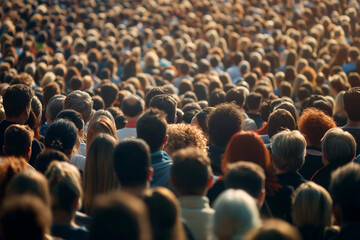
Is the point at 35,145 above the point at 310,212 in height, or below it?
below

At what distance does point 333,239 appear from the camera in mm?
3795

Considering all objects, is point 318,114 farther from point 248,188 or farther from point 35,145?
point 35,145

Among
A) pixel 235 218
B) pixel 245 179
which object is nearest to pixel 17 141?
pixel 245 179

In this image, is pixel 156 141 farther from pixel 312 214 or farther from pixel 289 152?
pixel 312 214

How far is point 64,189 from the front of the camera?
3.88m

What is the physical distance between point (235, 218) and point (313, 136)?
3184 mm

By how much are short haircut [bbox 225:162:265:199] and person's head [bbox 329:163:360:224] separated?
0.50m

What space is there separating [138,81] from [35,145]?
20.2ft

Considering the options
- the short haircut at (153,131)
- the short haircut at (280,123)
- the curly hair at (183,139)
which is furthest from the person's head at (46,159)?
the short haircut at (280,123)

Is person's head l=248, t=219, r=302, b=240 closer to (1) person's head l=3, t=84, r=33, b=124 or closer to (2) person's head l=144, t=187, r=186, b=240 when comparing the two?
(2) person's head l=144, t=187, r=186, b=240

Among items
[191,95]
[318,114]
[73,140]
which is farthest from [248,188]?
[191,95]

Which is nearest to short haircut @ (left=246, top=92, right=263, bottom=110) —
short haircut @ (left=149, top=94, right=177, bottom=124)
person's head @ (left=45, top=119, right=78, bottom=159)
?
short haircut @ (left=149, top=94, right=177, bottom=124)

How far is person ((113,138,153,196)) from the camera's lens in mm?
4121

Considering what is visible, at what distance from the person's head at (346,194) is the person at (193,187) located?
835mm
